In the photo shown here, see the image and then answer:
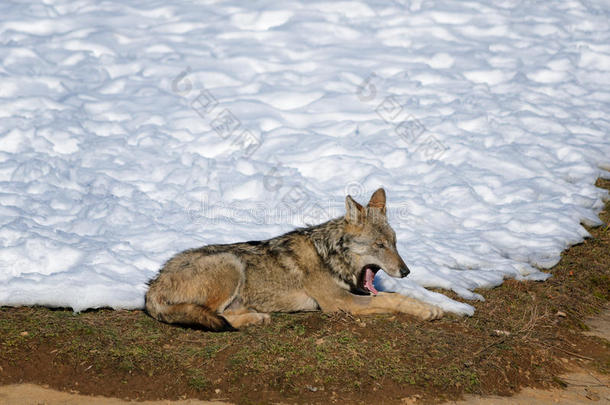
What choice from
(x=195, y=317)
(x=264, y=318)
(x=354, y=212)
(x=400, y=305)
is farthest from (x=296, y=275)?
(x=195, y=317)

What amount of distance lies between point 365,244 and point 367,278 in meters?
0.47

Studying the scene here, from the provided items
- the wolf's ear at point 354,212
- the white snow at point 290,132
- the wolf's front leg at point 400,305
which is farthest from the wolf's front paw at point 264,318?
the white snow at point 290,132

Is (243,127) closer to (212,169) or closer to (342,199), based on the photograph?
(212,169)

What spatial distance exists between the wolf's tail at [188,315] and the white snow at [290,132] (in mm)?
843

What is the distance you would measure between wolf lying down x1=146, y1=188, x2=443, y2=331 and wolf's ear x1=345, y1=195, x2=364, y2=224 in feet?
0.04

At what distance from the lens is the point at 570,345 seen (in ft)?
23.0

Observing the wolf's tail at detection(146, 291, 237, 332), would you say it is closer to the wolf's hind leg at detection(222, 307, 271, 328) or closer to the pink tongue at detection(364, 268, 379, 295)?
the wolf's hind leg at detection(222, 307, 271, 328)

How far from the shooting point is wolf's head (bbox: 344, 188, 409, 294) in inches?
285

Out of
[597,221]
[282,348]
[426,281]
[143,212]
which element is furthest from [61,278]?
[597,221]

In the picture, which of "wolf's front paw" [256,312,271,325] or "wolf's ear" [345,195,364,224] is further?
"wolf's ear" [345,195,364,224]

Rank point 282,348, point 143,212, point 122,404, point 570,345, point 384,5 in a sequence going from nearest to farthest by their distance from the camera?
point 122,404 < point 282,348 < point 570,345 < point 143,212 < point 384,5

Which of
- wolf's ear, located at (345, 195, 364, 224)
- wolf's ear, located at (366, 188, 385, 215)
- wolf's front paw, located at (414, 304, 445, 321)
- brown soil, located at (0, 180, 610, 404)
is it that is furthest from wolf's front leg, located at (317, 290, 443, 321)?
wolf's ear, located at (366, 188, 385, 215)

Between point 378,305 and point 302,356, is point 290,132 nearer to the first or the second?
point 378,305

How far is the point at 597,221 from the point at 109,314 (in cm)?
826
